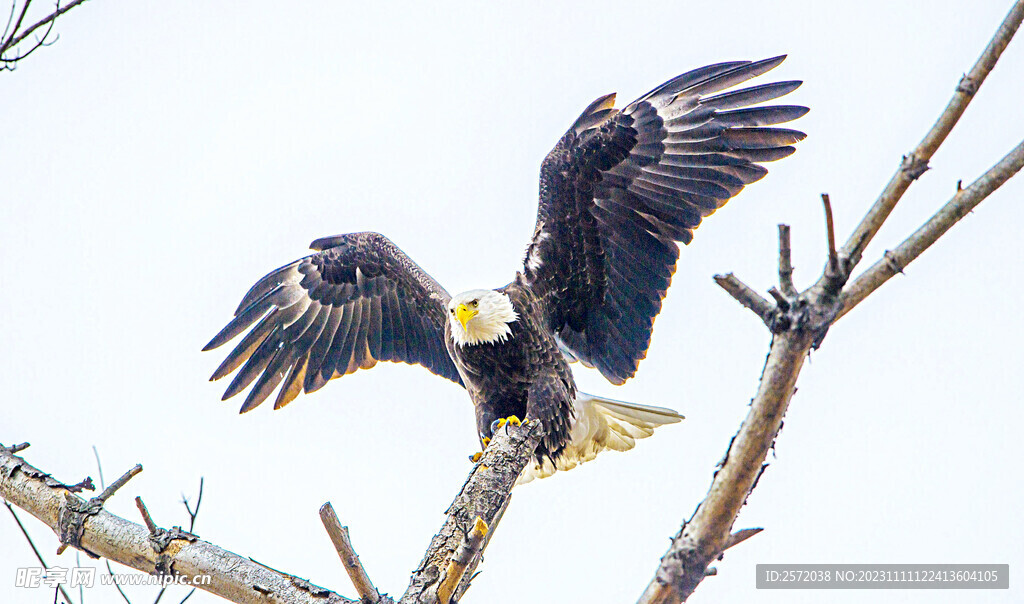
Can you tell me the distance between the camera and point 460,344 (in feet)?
16.0

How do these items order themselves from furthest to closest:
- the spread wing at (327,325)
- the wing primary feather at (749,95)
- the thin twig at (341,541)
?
the spread wing at (327,325)
the wing primary feather at (749,95)
the thin twig at (341,541)

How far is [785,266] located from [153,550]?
2.12 m

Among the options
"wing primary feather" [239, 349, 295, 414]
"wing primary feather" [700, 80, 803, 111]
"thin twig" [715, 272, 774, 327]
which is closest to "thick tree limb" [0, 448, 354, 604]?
"thin twig" [715, 272, 774, 327]

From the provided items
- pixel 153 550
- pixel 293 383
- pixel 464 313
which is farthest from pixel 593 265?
pixel 153 550

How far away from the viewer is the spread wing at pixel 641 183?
16.2 ft

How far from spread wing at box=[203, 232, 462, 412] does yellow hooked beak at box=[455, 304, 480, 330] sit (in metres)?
0.99

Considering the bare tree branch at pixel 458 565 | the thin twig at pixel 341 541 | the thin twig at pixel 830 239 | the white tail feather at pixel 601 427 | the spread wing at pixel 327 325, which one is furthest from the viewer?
the spread wing at pixel 327 325

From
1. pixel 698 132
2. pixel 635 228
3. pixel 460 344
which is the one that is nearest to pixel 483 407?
pixel 460 344

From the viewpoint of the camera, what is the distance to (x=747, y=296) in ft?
6.51

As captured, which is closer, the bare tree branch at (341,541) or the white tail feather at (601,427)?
the bare tree branch at (341,541)

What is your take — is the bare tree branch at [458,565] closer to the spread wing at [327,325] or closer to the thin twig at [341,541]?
the thin twig at [341,541]

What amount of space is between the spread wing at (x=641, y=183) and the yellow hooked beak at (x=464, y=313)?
1.88 feet

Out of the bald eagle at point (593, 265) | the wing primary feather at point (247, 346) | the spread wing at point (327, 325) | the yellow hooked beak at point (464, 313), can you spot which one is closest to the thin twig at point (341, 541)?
the bald eagle at point (593, 265)

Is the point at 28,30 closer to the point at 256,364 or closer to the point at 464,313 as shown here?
the point at 464,313
